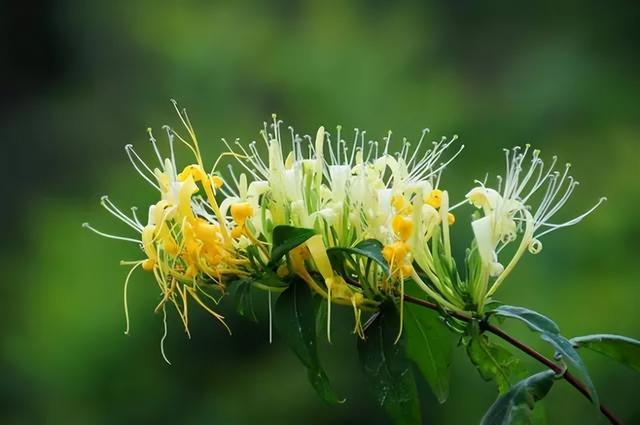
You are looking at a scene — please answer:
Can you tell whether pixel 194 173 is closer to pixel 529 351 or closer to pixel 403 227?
pixel 403 227

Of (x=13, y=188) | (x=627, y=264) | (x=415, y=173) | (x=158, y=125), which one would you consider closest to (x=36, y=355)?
(x=158, y=125)

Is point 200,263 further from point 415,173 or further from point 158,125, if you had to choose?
point 158,125

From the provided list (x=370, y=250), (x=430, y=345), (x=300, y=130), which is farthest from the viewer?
(x=300, y=130)

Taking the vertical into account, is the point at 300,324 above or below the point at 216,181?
below

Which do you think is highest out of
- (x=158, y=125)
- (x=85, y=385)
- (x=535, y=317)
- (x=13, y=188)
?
(x=535, y=317)

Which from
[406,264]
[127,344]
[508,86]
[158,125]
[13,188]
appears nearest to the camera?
[406,264]

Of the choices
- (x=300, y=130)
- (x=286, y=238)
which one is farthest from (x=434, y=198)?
(x=300, y=130)
